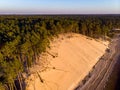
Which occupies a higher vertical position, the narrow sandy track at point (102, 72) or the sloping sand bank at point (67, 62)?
the sloping sand bank at point (67, 62)

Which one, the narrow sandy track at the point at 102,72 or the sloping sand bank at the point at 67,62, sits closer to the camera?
the sloping sand bank at the point at 67,62

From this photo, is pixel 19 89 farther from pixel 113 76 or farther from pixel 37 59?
pixel 113 76

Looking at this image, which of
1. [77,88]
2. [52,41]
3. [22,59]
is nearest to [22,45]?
[22,59]

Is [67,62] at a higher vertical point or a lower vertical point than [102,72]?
higher

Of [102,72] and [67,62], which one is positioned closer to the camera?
[102,72]
